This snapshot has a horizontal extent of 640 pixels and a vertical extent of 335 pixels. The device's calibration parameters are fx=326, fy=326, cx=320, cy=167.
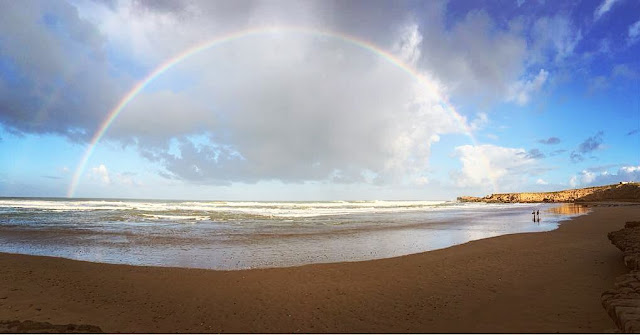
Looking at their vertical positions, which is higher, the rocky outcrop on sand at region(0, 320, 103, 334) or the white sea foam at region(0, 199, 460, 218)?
the rocky outcrop on sand at region(0, 320, 103, 334)

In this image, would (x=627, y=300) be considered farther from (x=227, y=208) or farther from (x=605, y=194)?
(x=605, y=194)

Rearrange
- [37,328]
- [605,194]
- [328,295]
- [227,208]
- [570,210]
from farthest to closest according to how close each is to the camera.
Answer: [605,194]
[227,208]
[570,210]
[328,295]
[37,328]

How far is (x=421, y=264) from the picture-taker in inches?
477

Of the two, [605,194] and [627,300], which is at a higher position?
→ [605,194]

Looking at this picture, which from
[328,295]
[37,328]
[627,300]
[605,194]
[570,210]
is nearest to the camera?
[37,328]

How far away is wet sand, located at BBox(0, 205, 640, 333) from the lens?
270 inches

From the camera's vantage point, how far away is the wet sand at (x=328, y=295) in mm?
6852

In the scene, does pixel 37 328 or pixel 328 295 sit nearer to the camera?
pixel 37 328

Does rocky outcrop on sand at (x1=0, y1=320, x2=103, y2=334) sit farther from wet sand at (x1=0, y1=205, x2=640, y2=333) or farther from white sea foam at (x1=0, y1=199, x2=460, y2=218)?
white sea foam at (x1=0, y1=199, x2=460, y2=218)

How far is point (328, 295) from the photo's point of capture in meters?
8.66

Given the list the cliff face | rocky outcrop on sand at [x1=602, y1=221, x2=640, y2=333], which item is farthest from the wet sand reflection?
rocky outcrop on sand at [x1=602, y1=221, x2=640, y2=333]

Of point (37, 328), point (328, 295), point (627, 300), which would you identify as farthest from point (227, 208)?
point (627, 300)

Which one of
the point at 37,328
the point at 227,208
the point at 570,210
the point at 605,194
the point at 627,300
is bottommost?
the point at 227,208

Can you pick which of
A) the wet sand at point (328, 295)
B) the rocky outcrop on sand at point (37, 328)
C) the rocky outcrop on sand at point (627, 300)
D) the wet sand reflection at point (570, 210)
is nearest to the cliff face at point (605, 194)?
the wet sand reflection at point (570, 210)
